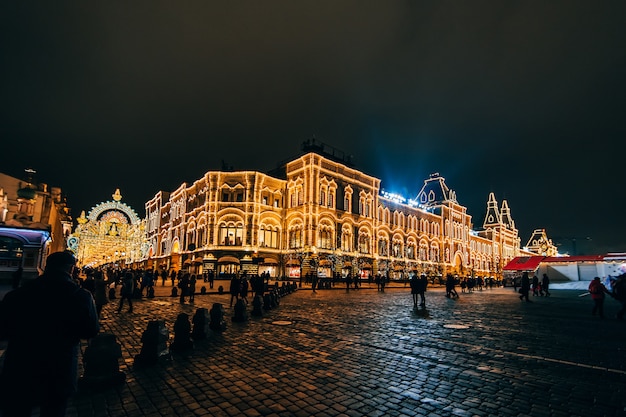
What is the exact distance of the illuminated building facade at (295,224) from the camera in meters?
43.8

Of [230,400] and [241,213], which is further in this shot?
[241,213]

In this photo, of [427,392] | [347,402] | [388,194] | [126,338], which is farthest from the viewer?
[388,194]

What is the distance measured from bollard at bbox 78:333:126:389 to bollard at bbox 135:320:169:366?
90cm

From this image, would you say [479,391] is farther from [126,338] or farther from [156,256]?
[156,256]

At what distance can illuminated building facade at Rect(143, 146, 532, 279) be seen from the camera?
43.8 metres

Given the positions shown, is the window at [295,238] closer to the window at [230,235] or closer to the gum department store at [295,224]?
the gum department store at [295,224]

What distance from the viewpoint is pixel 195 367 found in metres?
A: 6.11

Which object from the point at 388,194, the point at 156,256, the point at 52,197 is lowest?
the point at 156,256

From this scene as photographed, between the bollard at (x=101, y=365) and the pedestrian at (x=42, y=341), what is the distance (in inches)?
99.5

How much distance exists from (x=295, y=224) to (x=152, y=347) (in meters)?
40.0

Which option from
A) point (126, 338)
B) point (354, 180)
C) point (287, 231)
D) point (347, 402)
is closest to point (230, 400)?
point (347, 402)

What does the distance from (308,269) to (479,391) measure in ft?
125

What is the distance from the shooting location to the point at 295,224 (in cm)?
4622

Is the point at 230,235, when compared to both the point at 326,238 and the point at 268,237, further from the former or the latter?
the point at 326,238
